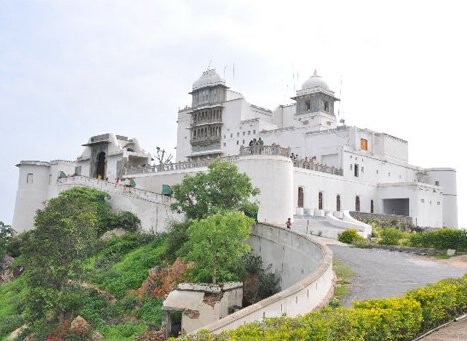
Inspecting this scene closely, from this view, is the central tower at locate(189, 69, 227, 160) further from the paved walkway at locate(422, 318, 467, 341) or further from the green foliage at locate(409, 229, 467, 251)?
the paved walkway at locate(422, 318, 467, 341)

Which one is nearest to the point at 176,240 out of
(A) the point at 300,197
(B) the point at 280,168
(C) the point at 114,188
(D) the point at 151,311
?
(D) the point at 151,311

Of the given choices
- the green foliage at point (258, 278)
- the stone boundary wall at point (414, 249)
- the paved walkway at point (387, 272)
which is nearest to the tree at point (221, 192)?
the green foliage at point (258, 278)

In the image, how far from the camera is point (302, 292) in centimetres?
1245

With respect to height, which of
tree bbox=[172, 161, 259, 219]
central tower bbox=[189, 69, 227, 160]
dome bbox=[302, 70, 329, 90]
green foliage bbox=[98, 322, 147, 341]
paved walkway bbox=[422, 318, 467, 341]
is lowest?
green foliage bbox=[98, 322, 147, 341]

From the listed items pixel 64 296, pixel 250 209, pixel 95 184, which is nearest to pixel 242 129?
pixel 95 184

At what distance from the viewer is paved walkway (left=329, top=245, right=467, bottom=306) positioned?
1495cm

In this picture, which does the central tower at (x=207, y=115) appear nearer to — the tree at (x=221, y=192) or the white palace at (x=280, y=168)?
the white palace at (x=280, y=168)

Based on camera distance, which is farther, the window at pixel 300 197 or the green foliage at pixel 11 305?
the window at pixel 300 197

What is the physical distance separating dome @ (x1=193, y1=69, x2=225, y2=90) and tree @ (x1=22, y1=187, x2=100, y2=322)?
3520cm

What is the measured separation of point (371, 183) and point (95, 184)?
26.8 m

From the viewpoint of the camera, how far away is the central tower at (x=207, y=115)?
56406mm

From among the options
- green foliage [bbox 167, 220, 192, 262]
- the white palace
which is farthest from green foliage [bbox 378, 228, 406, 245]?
green foliage [bbox 167, 220, 192, 262]

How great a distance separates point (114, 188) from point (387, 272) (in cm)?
2677

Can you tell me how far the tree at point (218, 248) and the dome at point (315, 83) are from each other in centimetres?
3862
